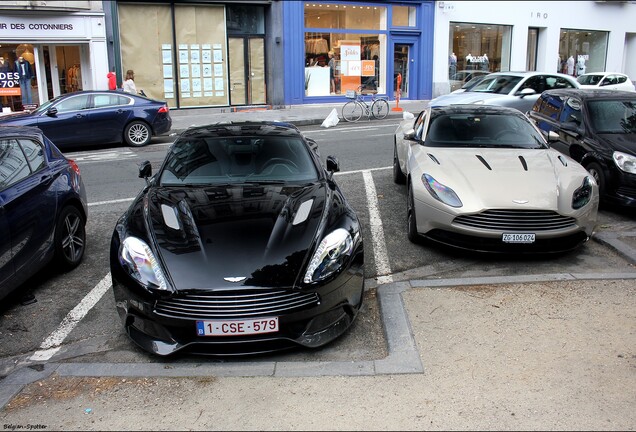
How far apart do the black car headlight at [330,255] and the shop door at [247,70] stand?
19.0 metres

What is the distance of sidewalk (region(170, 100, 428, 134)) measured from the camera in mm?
19516

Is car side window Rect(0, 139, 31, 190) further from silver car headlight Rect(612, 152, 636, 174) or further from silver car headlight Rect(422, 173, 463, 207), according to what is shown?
silver car headlight Rect(612, 152, 636, 174)

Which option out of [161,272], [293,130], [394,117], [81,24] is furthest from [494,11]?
[161,272]

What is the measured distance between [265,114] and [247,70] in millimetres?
2754

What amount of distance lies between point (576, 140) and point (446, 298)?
4606 millimetres

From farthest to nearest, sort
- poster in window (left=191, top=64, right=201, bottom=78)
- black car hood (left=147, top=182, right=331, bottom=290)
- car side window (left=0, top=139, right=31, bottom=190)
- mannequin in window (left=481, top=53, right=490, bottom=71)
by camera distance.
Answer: mannequin in window (left=481, top=53, right=490, bottom=71)
poster in window (left=191, top=64, right=201, bottom=78)
car side window (left=0, top=139, right=31, bottom=190)
black car hood (left=147, top=182, right=331, bottom=290)

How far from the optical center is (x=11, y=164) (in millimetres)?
5570

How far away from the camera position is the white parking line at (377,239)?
6.00 m

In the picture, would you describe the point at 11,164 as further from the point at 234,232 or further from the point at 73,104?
the point at 73,104

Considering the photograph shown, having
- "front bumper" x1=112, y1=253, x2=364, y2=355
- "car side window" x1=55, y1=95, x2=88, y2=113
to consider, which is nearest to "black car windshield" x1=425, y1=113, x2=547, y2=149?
"front bumper" x1=112, y1=253, x2=364, y2=355

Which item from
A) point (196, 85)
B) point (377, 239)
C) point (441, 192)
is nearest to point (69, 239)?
point (377, 239)

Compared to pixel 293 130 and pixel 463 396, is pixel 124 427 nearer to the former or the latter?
pixel 463 396

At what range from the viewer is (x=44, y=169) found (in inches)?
239

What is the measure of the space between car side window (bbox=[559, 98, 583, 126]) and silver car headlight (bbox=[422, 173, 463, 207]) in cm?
371
